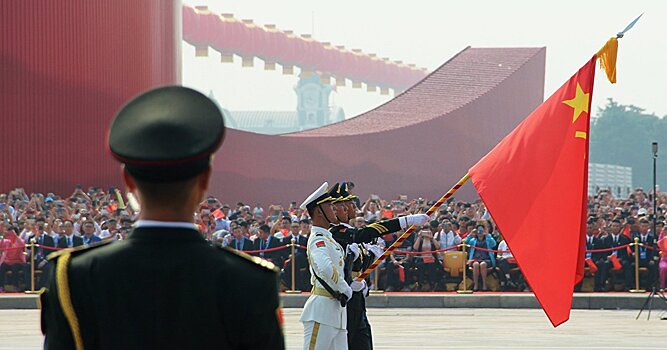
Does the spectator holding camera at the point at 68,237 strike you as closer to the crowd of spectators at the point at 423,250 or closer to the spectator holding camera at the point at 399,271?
the crowd of spectators at the point at 423,250

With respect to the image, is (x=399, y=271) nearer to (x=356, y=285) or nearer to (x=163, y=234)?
(x=356, y=285)

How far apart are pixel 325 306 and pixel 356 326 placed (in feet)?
2.14

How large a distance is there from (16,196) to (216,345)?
24691mm

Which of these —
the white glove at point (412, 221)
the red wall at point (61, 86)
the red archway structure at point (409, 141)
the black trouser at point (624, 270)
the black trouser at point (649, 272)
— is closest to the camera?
the white glove at point (412, 221)

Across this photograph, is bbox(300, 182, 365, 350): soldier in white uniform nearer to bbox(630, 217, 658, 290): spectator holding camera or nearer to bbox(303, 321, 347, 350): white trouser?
bbox(303, 321, 347, 350): white trouser

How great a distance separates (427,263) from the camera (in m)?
21.4

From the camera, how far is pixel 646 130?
440 feet

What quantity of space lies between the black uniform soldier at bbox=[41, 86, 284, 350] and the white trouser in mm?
5875

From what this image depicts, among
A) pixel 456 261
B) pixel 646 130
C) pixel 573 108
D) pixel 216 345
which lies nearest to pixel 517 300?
pixel 456 261

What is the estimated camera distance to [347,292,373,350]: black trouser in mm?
9680

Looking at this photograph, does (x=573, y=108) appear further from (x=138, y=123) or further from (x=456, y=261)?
(x=456, y=261)

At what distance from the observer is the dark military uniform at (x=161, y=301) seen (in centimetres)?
320

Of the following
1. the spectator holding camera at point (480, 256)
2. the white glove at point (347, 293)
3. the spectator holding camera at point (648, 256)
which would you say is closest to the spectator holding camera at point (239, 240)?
the spectator holding camera at point (480, 256)

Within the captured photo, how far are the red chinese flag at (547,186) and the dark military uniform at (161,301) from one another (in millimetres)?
6579
